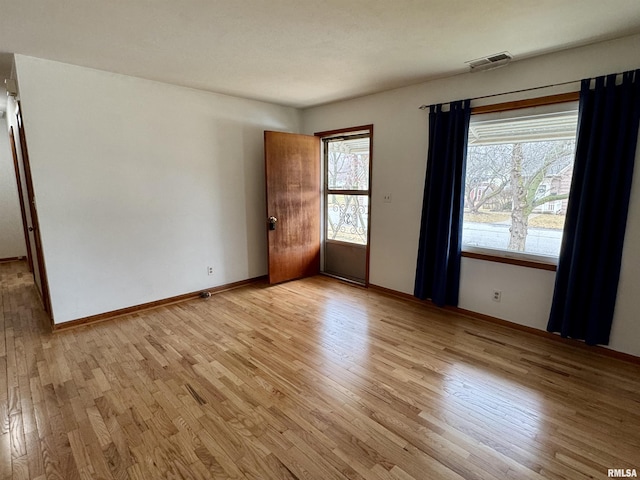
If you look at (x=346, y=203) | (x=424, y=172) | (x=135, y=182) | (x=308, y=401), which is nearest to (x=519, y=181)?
(x=424, y=172)

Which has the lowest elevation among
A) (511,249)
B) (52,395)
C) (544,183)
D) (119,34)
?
(52,395)

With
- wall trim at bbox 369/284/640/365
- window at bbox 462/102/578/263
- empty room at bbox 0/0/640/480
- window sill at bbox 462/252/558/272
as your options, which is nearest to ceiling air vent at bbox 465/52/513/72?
empty room at bbox 0/0/640/480

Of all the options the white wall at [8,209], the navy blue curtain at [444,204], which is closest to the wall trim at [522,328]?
the navy blue curtain at [444,204]

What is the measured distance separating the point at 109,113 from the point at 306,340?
2.95 meters

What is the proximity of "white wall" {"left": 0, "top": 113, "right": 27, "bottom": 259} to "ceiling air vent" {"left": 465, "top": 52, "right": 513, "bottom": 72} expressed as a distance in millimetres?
7014

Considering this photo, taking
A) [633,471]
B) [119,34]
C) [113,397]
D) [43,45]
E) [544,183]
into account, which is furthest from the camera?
[544,183]

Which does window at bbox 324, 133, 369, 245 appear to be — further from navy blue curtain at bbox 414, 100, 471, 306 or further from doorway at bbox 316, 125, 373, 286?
navy blue curtain at bbox 414, 100, 471, 306

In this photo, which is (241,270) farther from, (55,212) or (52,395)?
(52,395)

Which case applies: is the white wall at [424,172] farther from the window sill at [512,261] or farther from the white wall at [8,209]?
the white wall at [8,209]

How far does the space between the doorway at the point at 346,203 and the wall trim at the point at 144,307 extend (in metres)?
1.28

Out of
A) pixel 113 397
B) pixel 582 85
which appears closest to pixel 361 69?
pixel 582 85

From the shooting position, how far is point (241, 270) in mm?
4539

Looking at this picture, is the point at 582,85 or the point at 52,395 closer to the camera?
the point at 52,395

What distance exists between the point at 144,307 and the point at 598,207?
4484mm
